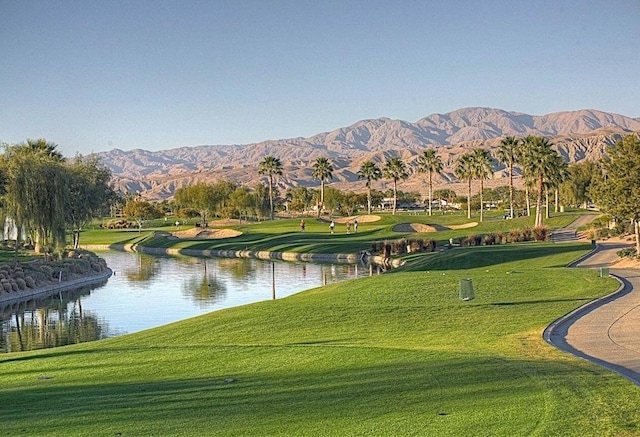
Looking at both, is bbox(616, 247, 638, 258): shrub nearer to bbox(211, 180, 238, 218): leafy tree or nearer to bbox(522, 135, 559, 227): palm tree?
bbox(522, 135, 559, 227): palm tree

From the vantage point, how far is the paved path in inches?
609

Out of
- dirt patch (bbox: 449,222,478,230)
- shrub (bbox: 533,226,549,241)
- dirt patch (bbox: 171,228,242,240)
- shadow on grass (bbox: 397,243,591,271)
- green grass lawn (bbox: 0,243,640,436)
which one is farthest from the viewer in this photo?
dirt patch (bbox: 171,228,242,240)

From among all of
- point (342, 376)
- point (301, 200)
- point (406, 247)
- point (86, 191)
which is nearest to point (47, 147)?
point (86, 191)

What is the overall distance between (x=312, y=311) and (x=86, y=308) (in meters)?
18.0

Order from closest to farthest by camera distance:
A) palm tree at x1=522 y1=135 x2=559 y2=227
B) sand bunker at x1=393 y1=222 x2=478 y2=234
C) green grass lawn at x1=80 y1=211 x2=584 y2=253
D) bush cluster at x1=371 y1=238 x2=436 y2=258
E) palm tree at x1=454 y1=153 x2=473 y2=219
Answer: bush cluster at x1=371 y1=238 x2=436 y2=258 → green grass lawn at x1=80 y1=211 x2=584 y2=253 → palm tree at x1=522 y1=135 x2=559 y2=227 → sand bunker at x1=393 y1=222 x2=478 y2=234 → palm tree at x1=454 y1=153 x2=473 y2=219

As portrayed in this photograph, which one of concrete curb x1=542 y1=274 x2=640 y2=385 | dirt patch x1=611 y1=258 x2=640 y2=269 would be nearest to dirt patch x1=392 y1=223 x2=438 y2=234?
dirt patch x1=611 y1=258 x2=640 y2=269

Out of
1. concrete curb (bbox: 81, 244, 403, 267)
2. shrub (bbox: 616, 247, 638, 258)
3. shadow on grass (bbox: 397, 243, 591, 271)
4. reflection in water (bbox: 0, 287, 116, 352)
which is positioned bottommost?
concrete curb (bbox: 81, 244, 403, 267)

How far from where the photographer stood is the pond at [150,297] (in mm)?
32156

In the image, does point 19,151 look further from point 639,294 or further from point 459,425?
point 459,425

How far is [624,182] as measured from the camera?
38.0m

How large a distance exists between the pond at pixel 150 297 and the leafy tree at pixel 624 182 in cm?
1813

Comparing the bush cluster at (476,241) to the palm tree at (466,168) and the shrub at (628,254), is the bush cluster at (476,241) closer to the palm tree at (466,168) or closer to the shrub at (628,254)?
the shrub at (628,254)

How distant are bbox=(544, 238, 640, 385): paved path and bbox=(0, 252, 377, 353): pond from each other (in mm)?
18408

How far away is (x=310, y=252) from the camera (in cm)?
6950
